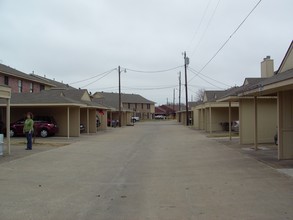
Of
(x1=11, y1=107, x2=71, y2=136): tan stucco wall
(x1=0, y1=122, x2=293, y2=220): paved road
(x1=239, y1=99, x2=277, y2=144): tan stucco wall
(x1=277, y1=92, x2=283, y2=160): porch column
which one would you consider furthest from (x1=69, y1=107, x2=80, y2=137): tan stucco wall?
(x1=277, y1=92, x2=283, y2=160): porch column

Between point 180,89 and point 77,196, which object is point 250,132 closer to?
point 77,196

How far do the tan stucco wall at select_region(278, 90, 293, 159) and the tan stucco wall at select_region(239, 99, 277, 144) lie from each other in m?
7.84

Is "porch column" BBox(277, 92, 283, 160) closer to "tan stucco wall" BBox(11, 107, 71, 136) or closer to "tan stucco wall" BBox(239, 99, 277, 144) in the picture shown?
"tan stucco wall" BBox(239, 99, 277, 144)

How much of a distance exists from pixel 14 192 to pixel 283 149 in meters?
10.1

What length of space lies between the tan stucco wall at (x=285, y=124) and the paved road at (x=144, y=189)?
1.52 metres

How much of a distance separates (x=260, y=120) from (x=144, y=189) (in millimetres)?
15301

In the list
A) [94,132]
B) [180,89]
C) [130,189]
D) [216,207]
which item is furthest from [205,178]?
[180,89]

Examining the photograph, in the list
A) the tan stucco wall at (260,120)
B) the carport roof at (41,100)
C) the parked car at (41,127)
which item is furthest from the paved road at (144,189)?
the parked car at (41,127)

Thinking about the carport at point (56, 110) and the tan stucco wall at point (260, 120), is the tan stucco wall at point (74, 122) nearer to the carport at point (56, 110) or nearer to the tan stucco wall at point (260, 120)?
the carport at point (56, 110)

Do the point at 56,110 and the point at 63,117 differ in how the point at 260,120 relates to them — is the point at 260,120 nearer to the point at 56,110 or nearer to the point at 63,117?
the point at 63,117

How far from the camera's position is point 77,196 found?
9.36 meters

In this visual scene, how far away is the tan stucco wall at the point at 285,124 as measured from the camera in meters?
15.7

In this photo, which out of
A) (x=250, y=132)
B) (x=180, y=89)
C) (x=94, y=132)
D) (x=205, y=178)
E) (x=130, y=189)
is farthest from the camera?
(x=180, y=89)

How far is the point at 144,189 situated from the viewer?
10.1 m
